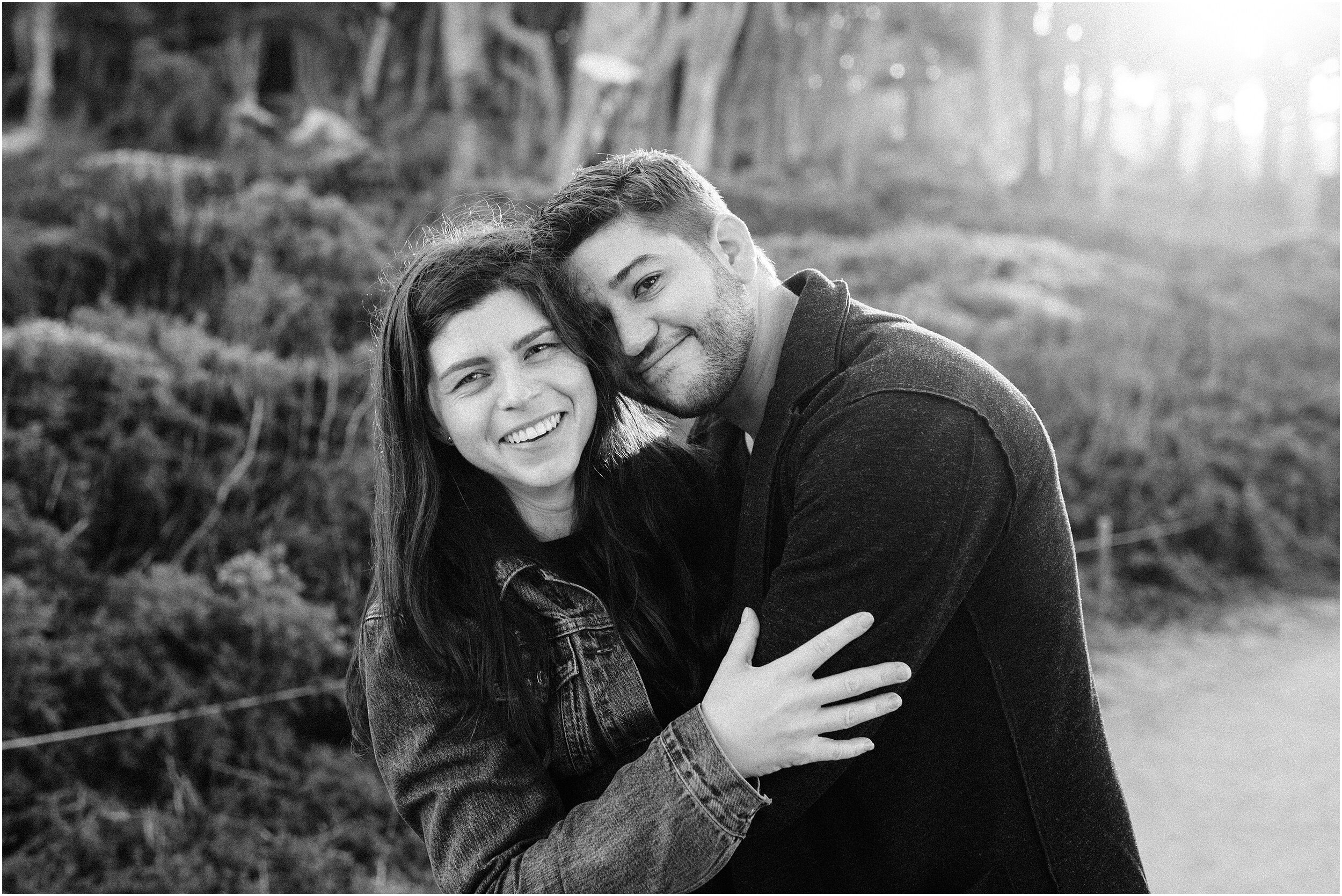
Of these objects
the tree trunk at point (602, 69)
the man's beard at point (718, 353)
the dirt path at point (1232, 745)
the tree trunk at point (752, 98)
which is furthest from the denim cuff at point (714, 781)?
the tree trunk at point (752, 98)

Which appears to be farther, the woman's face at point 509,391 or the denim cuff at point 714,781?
the woman's face at point 509,391

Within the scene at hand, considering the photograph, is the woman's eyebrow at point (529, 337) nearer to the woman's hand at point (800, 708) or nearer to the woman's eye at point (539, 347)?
the woman's eye at point (539, 347)

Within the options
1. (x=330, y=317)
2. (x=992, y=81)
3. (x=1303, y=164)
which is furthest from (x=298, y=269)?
(x=1303, y=164)

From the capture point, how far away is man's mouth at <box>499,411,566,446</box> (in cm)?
209

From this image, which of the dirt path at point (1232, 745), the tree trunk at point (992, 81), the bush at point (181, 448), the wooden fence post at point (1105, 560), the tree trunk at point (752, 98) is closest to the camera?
the dirt path at point (1232, 745)

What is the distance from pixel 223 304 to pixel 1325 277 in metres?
16.4

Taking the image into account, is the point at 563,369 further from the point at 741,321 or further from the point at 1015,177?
the point at 1015,177

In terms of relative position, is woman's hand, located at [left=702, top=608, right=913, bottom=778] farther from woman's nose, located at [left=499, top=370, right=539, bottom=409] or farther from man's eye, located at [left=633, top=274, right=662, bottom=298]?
man's eye, located at [left=633, top=274, right=662, bottom=298]

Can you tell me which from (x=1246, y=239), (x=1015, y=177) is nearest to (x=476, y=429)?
(x=1246, y=239)

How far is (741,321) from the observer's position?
91.7 inches

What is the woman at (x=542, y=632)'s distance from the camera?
1.76 m

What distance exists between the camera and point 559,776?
2.05 meters

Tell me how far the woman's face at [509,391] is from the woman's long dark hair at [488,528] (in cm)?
3

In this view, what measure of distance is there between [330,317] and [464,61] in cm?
838
